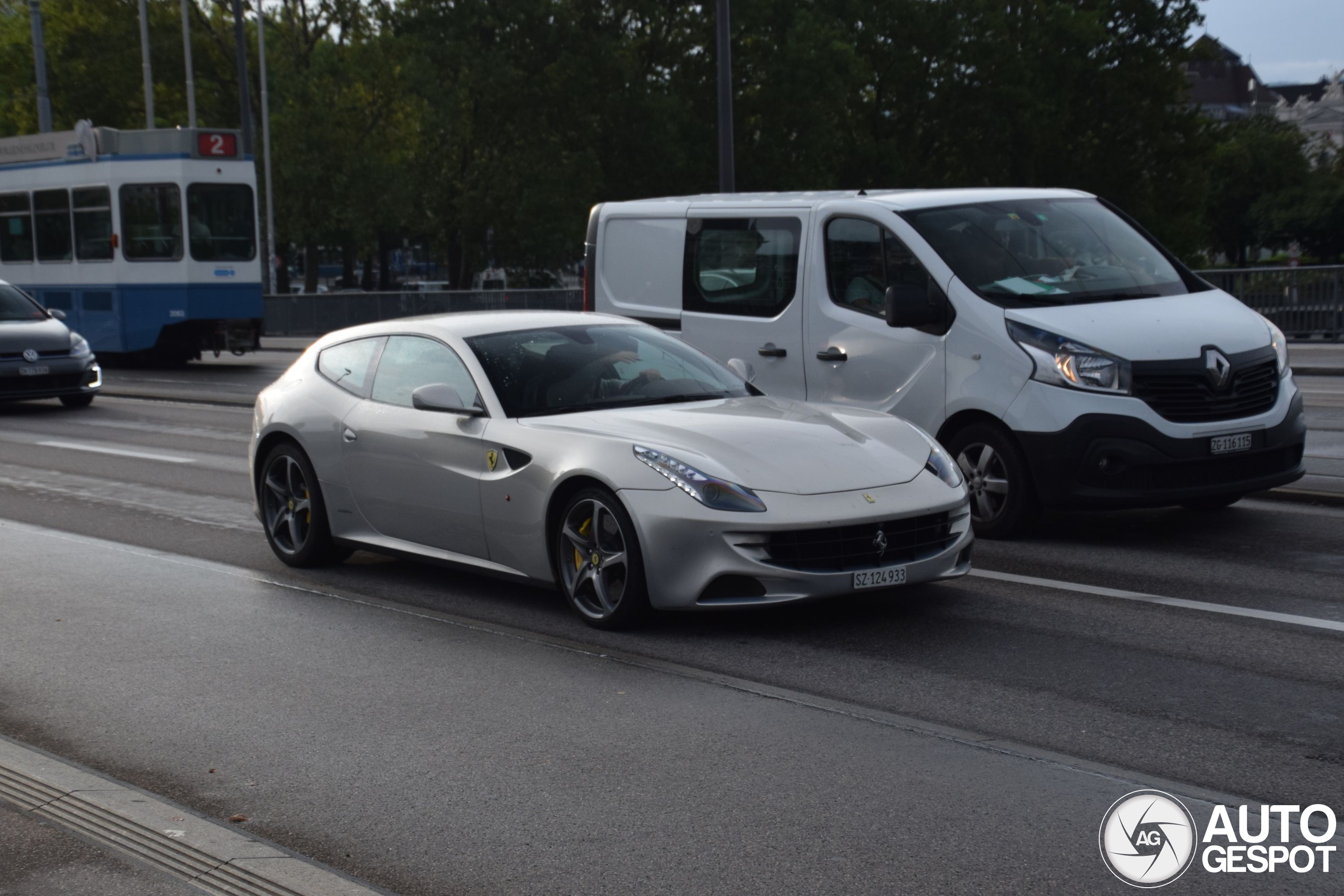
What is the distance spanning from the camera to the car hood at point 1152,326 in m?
8.80

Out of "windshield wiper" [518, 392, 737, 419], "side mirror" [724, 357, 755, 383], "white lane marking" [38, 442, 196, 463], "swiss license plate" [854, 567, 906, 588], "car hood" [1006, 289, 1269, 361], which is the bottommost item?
"white lane marking" [38, 442, 196, 463]

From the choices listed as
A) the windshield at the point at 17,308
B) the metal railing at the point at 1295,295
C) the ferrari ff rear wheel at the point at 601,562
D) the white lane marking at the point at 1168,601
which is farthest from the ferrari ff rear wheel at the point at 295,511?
the metal railing at the point at 1295,295

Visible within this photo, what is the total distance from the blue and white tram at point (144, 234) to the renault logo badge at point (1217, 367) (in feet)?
65.9

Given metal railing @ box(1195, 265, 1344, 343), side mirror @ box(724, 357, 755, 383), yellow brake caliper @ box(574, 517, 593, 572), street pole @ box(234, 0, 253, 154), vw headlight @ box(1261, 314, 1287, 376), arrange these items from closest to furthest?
1. yellow brake caliper @ box(574, 517, 593, 572)
2. side mirror @ box(724, 357, 755, 383)
3. vw headlight @ box(1261, 314, 1287, 376)
4. metal railing @ box(1195, 265, 1344, 343)
5. street pole @ box(234, 0, 253, 154)

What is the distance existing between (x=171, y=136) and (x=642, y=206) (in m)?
16.4

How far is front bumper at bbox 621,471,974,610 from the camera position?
6680 mm

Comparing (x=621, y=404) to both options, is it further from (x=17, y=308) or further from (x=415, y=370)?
(x=17, y=308)

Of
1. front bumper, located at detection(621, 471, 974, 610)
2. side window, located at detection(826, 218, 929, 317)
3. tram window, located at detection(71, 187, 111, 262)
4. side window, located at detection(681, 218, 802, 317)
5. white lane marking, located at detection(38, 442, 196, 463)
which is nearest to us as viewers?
front bumper, located at detection(621, 471, 974, 610)

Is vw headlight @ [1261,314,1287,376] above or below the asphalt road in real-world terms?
above

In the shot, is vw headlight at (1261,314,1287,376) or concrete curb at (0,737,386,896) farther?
vw headlight at (1261,314,1287,376)

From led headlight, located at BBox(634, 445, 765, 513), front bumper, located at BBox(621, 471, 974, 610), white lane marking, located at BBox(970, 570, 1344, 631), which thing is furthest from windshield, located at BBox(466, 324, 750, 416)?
white lane marking, located at BBox(970, 570, 1344, 631)

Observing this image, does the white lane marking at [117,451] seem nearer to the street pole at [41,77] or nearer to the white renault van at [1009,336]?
the white renault van at [1009,336]

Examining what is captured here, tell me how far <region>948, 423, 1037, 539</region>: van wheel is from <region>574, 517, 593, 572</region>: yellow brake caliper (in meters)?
2.73

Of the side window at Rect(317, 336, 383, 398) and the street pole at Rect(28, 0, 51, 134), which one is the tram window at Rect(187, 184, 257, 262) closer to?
the street pole at Rect(28, 0, 51, 134)
